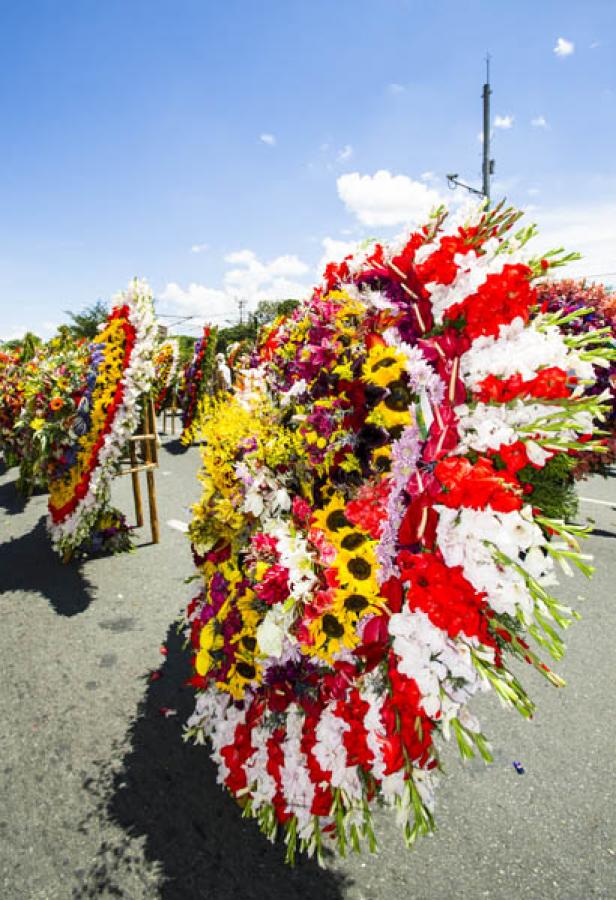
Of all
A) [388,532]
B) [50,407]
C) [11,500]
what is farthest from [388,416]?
[11,500]

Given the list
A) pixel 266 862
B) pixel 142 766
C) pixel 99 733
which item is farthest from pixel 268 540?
pixel 99 733

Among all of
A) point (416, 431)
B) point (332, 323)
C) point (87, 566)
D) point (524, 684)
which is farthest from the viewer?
point (87, 566)

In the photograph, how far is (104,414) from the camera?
466 centimetres

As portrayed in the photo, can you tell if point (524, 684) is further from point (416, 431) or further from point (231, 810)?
point (416, 431)

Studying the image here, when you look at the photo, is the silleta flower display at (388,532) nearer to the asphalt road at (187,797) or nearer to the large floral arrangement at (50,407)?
the asphalt road at (187,797)

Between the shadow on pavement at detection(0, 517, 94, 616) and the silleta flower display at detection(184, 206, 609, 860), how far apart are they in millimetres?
2292

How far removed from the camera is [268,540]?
2.11m

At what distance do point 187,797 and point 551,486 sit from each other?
90.3 inches

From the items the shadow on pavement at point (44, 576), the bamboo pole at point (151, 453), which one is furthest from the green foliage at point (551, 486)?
the bamboo pole at point (151, 453)

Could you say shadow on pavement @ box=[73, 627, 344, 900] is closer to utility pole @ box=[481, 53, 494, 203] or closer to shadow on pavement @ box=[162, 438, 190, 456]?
shadow on pavement @ box=[162, 438, 190, 456]

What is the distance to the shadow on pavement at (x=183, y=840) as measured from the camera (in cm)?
206

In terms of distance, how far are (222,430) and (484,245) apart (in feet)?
4.86

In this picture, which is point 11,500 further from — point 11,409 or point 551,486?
point 551,486

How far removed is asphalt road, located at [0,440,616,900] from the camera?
2.10 meters
